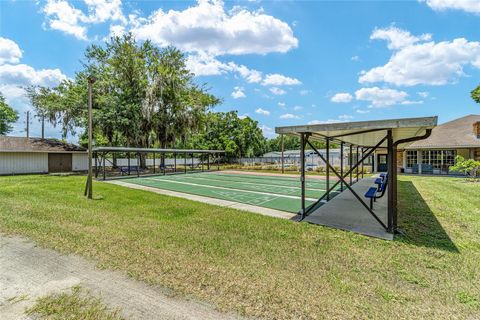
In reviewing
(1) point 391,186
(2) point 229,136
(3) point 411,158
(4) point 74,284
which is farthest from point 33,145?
(3) point 411,158

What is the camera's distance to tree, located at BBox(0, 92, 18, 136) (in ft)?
111

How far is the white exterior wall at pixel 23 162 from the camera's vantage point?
19233mm

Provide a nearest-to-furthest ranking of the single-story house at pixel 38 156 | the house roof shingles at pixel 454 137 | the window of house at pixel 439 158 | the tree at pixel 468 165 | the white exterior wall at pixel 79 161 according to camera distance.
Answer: the tree at pixel 468 165, the house roof shingles at pixel 454 137, the window of house at pixel 439 158, the single-story house at pixel 38 156, the white exterior wall at pixel 79 161

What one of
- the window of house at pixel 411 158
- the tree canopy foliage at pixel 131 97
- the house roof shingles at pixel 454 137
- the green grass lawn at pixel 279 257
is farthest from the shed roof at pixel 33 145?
the window of house at pixel 411 158

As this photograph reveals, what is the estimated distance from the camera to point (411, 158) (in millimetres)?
20797

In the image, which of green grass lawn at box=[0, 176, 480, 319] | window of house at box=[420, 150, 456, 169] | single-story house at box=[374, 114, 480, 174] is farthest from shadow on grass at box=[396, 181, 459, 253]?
window of house at box=[420, 150, 456, 169]

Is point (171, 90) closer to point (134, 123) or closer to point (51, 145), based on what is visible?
point (134, 123)

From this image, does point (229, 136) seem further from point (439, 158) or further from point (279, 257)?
point (279, 257)

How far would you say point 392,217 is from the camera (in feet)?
17.5

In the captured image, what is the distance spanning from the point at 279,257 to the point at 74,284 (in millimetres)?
2772

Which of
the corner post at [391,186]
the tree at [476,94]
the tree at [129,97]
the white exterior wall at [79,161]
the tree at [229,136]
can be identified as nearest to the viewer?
the corner post at [391,186]

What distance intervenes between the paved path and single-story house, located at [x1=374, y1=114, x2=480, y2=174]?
64.0ft

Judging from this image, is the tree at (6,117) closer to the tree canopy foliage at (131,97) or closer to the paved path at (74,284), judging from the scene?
the tree canopy foliage at (131,97)

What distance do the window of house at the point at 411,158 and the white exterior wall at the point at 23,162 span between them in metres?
31.1
